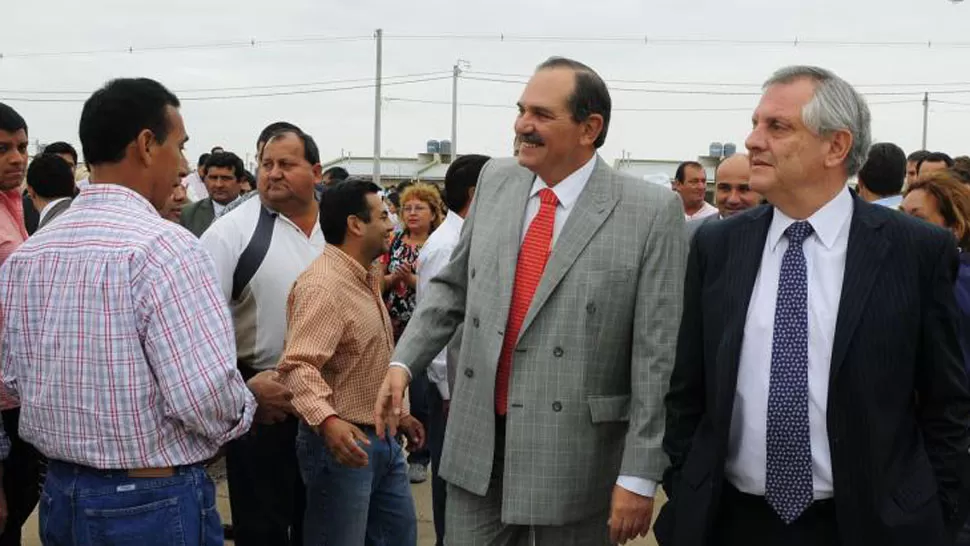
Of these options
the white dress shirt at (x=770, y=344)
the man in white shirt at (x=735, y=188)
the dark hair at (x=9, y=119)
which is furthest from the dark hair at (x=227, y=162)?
the white dress shirt at (x=770, y=344)

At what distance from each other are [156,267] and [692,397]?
1517 mm

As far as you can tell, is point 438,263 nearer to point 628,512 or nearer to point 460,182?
point 460,182

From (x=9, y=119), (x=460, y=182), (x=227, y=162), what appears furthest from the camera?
(x=227, y=162)

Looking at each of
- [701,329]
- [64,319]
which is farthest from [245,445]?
[701,329]

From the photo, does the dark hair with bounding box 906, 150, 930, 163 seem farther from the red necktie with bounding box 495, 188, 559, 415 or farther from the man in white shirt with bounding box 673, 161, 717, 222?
the red necktie with bounding box 495, 188, 559, 415

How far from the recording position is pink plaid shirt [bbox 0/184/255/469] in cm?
268

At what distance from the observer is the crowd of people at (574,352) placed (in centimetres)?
253

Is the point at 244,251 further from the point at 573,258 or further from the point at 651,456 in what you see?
the point at 651,456

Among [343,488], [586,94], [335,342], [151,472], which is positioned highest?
[586,94]

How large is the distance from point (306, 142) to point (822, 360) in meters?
2.74

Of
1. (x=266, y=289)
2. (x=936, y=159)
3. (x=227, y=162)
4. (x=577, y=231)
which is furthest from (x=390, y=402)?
(x=936, y=159)

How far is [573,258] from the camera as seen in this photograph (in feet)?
10.5

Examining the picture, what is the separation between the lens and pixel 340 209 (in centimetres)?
427

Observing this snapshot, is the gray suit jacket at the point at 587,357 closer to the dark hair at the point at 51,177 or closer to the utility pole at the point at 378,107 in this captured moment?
the dark hair at the point at 51,177
